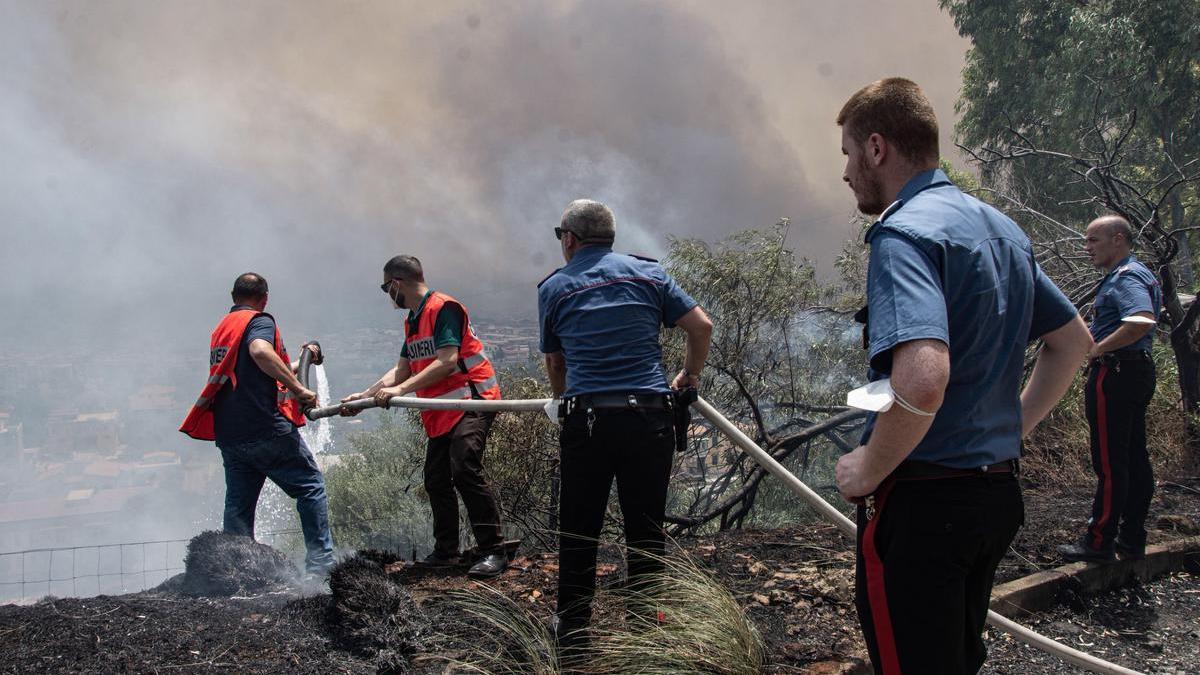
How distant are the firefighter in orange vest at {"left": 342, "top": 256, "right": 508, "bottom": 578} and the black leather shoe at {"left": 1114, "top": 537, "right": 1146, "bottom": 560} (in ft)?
10.7

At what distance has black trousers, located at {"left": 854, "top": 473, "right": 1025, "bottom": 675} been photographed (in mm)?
1719

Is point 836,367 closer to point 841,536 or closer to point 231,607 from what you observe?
point 841,536

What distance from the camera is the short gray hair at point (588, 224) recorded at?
3322 millimetres

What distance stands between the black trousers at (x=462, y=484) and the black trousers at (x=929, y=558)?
2.98m

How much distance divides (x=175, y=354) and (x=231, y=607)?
328 ft

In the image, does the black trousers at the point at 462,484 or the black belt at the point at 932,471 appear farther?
the black trousers at the point at 462,484

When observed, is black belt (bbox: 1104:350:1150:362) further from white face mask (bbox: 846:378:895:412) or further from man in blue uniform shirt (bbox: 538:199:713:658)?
white face mask (bbox: 846:378:895:412)

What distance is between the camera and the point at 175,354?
306 feet

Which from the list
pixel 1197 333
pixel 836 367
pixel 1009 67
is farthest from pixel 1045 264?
pixel 1009 67

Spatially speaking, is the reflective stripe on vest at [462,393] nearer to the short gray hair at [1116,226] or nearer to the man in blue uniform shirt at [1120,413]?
the man in blue uniform shirt at [1120,413]

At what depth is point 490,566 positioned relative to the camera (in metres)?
4.39

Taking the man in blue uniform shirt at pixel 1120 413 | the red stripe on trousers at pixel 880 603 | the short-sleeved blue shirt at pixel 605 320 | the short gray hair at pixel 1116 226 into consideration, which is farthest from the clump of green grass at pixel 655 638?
the short gray hair at pixel 1116 226

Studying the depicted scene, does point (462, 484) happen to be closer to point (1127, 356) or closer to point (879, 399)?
point (879, 399)

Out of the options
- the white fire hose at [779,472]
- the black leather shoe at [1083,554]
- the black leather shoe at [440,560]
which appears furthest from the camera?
the black leather shoe at [440,560]
